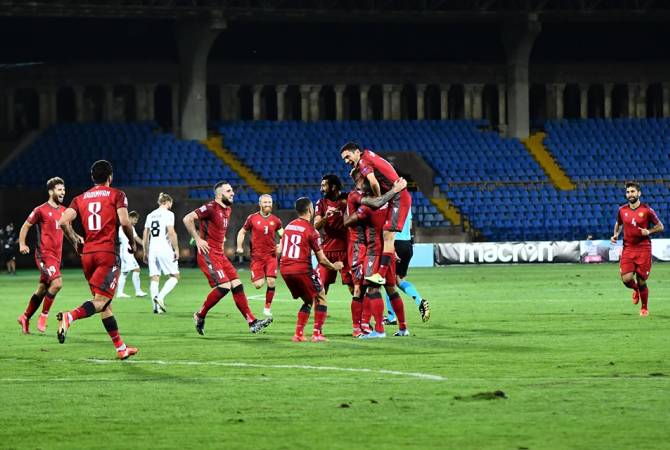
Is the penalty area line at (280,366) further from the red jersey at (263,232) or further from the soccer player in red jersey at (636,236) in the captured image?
the soccer player in red jersey at (636,236)

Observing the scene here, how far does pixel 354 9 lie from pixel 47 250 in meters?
34.5

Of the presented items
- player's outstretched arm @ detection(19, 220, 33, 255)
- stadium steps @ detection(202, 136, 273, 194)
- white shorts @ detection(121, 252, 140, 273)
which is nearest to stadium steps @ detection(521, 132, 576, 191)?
stadium steps @ detection(202, 136, 273, 194)

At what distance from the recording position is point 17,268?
51.0 metres

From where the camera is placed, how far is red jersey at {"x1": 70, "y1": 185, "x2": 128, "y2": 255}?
15.8m

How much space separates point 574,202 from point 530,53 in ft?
37.6

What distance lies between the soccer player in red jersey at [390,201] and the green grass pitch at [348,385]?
3.18ft

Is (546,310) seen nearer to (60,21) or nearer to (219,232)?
(219,232)

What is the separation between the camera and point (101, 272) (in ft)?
52.1

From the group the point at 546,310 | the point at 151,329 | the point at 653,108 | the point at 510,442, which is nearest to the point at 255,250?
the point at 151,329

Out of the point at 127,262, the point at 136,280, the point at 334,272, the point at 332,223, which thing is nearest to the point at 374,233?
the point at 332,223

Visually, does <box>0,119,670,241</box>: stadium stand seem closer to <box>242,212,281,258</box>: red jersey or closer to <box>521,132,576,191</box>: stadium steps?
<box>521,132,576,191</box>: stadium steps

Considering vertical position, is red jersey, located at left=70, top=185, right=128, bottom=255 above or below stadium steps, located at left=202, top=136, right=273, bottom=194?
above

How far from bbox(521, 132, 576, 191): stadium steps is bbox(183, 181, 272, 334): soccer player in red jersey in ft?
116

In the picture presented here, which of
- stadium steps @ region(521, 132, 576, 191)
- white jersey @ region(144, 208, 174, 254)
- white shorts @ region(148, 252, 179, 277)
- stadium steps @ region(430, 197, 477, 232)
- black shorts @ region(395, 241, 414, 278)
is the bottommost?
stadium steps @ region(430, 197, 477, 232)
